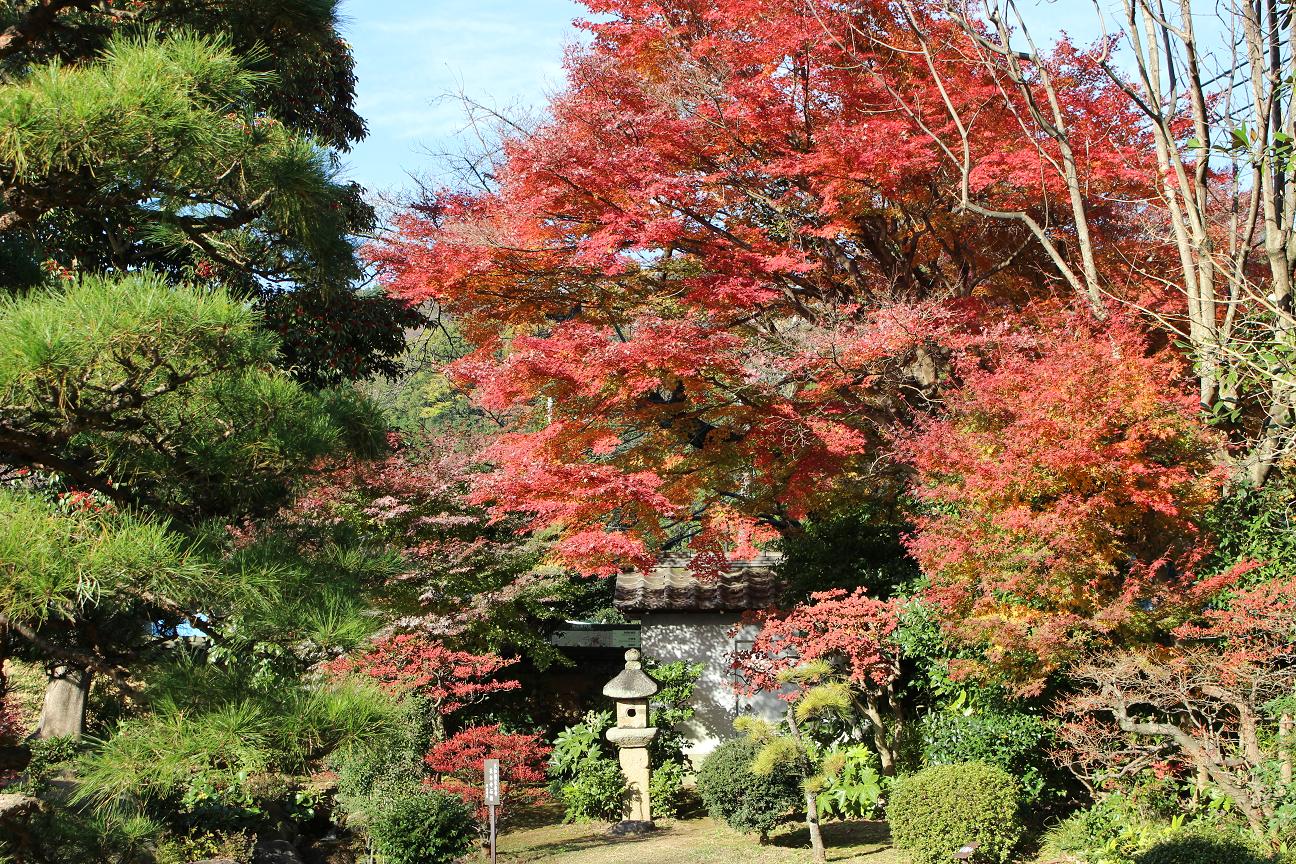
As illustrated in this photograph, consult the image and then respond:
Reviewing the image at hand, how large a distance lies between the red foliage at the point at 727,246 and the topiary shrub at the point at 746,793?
202cm

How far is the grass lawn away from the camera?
27.4 ft

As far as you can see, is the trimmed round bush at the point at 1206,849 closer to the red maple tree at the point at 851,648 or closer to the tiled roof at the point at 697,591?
the red maple tree at the point at 851,648

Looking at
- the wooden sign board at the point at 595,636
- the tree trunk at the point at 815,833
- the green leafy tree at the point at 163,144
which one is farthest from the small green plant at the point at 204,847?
the wooden sign board at the point at 595,636

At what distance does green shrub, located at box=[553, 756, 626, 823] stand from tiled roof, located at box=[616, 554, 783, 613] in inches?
85.1

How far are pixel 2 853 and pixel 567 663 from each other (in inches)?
308

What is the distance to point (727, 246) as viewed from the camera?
9172 mm

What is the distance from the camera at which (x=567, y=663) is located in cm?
1177

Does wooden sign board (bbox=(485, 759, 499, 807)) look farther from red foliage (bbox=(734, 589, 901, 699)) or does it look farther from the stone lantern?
red foliage (bbox=(734, 589, 901, 699))

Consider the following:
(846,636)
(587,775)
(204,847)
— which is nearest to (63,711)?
(204,847)

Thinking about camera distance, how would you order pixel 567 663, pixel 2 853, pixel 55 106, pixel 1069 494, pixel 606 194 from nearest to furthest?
pixel 55 106
pixel 2 853
pixel 1069 494
pixel 606 194
pixel 567 663

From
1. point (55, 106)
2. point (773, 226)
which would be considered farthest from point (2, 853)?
point (773, 226)

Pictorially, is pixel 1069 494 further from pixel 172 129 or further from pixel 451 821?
pixel 172 129

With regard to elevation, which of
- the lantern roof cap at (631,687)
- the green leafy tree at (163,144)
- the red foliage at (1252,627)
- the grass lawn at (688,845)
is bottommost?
the grass lawn at (688,845)

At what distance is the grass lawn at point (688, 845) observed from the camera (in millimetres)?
8352
